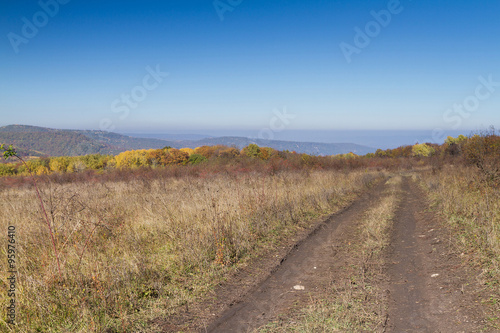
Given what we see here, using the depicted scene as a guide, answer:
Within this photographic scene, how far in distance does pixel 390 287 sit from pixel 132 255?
15.5ft

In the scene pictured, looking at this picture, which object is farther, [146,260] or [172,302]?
[146,260]

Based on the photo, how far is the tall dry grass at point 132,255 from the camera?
Answer: 366 centimetres

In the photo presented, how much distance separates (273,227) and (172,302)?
4243 mm

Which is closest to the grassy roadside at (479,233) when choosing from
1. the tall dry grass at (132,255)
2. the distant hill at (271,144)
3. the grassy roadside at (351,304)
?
the grassy roadside at (351,304)

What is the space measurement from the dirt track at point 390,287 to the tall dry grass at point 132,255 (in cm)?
74

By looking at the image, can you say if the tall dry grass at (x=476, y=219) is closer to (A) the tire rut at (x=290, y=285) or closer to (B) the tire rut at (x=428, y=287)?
(B) the tire rut at (x=428, y=287)

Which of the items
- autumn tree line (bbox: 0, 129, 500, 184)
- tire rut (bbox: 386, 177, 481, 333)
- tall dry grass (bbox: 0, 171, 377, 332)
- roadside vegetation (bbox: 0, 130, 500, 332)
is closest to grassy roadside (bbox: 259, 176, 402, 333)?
roadside vegetation (bbox: 0, 130, 500, 332)

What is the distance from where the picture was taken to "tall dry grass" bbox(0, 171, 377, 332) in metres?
3.66

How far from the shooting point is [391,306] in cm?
393

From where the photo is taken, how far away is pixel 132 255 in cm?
544

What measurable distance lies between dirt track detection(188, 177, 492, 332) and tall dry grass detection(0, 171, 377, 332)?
0.74 meters

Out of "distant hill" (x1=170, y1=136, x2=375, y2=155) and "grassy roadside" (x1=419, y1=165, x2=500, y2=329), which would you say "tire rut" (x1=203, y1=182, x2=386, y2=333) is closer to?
"grassy roadside" (x1=419, y1=165, x2=500, y2=329)

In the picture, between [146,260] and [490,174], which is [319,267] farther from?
[490,174]

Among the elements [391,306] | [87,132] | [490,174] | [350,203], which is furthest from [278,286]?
[87,132]
